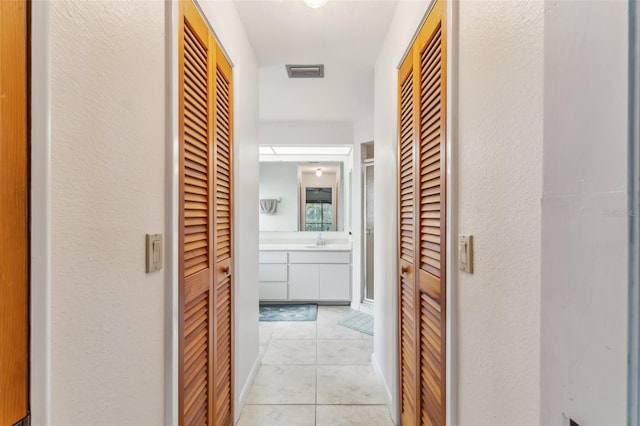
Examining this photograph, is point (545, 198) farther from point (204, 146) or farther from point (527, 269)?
point (204, 146)

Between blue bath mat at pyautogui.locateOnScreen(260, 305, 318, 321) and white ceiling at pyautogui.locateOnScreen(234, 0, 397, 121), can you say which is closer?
white ceiling at pyautogui.locateOnScreen(234, 0, 397, 121)

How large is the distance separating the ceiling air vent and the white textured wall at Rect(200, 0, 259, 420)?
0.31m

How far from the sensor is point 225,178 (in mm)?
1653

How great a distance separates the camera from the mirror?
4.57 metres

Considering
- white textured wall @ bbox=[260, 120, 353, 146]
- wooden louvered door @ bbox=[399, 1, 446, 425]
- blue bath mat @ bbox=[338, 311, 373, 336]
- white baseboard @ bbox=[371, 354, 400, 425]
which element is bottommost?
blue bath mat @ bbox=[338, 311, 373, 336]

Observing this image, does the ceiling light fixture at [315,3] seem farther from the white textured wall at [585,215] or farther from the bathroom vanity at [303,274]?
the bathroom vanity at [303,274]

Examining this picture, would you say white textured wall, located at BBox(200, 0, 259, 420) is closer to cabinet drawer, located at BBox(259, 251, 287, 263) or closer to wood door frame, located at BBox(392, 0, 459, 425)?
wood door frame, located at BBox(392, 0, 459, 425)

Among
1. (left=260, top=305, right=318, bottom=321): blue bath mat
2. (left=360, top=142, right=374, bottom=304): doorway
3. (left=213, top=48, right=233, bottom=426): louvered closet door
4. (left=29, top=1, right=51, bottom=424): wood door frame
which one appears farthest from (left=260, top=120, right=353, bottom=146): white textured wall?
(left=29, top=1, right=51, bottom=424): wood door frame

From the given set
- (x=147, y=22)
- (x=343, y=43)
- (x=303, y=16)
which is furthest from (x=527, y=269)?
(x=343, y=43)

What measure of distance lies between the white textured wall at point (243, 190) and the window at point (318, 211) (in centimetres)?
233

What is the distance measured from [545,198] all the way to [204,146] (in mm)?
1228

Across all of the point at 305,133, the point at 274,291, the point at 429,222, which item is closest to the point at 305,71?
the point at 305,133

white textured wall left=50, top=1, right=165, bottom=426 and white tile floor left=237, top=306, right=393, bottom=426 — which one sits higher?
white textured wall left=50, top=1, right=165, bottom=426

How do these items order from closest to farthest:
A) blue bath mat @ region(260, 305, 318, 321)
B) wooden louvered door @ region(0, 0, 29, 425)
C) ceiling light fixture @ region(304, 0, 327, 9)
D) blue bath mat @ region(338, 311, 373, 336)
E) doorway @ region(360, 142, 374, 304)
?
wooden louvered door @ region(0, 0, 29, 425)
ceiling light fixture @ region(304, 0, 327, 9)
blue bath mat @ region(338, 311, 373, 336)
blue bath mat @ region(260, 305, 318, 321)
doorway @ region(360, 142, 374, 304)
